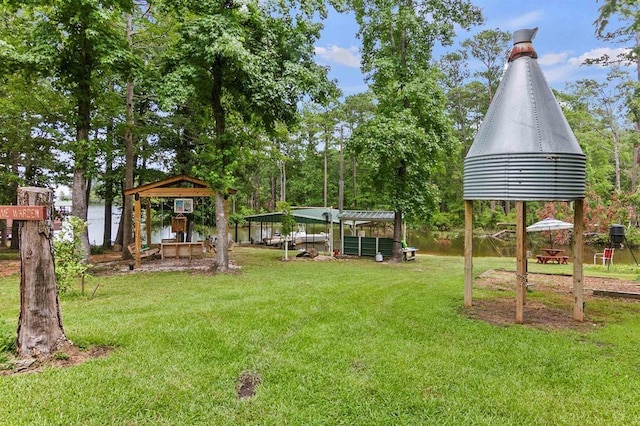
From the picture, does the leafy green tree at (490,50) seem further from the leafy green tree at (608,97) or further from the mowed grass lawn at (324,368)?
the mowed grass lawn at (324,368)

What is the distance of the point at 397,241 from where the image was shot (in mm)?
15422

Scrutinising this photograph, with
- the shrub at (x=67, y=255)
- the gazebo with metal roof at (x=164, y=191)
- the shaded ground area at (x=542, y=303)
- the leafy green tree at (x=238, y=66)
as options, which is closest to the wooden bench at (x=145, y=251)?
the gazebo with metal roof at (x=164, y=191)

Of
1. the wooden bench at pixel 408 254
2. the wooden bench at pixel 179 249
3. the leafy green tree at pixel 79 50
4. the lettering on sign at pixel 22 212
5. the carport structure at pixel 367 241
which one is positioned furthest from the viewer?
the carport structure at pixel 367 241

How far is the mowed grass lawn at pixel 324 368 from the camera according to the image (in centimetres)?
296

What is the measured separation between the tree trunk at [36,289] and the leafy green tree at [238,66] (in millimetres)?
6019

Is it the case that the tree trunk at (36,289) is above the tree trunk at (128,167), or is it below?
below

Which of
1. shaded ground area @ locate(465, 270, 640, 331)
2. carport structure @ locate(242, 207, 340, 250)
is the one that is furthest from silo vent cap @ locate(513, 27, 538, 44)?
carport structure @ locate(242, 207, 340, 250)

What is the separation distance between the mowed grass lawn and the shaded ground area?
13.4 inches

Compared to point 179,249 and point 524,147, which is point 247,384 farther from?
point 179,249

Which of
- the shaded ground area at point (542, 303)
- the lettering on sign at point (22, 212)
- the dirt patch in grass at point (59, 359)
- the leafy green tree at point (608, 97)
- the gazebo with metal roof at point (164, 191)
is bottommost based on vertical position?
the shaded ground area at point (542, 303)

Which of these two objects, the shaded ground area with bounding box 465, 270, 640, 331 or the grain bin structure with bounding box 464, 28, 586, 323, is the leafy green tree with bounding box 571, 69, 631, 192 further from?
the grain bin structure with bounding box 464, 28, 586, 323

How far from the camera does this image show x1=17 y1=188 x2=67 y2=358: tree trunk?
12.2ft

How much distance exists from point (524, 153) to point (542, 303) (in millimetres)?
3343

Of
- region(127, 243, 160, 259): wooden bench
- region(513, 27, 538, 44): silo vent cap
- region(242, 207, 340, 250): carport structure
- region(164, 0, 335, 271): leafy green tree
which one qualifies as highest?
region(164, 0, 335, 271): leafy green tree
